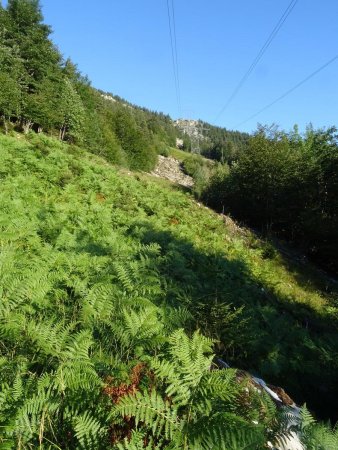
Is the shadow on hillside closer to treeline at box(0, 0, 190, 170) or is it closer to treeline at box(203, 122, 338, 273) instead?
treeline at box(203, 122, 338, 273)

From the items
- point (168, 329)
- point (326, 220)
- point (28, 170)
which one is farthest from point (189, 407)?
point (326, 220)

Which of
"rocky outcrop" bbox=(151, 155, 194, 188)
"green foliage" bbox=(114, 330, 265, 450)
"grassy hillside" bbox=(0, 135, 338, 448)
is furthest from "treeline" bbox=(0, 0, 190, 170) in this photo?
"green foliage" bbox=(114, 330, 265, 450)

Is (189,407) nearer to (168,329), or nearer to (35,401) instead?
(35,401)

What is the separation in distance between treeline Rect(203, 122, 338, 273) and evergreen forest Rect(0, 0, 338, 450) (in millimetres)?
180

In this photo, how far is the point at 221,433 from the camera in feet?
7.25

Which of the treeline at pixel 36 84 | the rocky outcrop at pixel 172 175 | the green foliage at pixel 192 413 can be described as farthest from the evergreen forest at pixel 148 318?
the rocky outcrop at pixel 172 175

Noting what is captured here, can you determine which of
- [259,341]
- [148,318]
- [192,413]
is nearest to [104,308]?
[148,318]

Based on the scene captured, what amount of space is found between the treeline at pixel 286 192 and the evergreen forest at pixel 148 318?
180 millimetres

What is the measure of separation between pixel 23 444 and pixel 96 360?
919 mm

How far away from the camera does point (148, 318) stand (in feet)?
12.6

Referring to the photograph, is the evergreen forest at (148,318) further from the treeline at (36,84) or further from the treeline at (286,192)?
the treeline at (36,84)

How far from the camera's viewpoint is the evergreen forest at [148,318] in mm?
2422

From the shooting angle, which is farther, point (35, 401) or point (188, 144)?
point (188, 144)

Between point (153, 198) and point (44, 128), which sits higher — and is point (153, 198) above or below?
below
